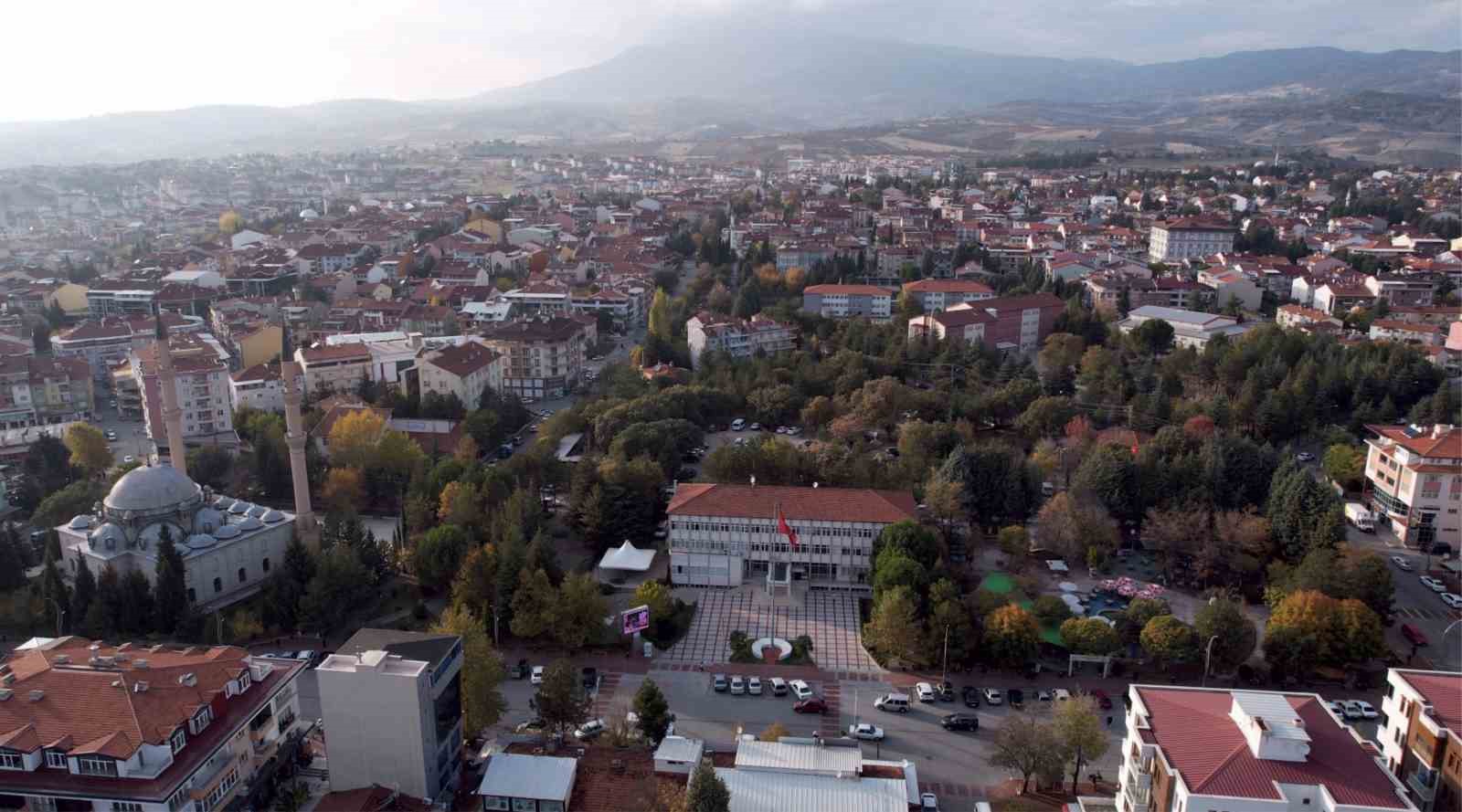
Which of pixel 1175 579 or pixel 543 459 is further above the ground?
pixel 543 459

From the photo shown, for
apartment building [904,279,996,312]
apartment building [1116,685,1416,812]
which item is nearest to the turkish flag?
apartment building [1116,685,1416,812]

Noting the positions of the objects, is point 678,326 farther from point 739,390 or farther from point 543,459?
point 543,459

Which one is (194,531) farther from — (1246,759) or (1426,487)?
(1426,487)

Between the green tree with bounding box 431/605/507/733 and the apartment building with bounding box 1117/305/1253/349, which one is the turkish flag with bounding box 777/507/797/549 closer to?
the green tree with bounding box 431/605/507/733

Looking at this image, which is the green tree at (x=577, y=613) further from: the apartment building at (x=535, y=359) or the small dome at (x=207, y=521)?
the apartment building at (x=535, y=359)

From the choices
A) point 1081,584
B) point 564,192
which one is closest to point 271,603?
point 1081,584

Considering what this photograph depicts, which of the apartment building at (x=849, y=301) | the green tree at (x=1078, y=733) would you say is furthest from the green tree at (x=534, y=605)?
the apartment building at (x=849, y=301)

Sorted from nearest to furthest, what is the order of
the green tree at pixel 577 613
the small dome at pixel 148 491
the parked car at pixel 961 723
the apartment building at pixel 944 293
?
1. the parked car at pixel 961 723
2. the green tree at pixel 577 613
3. the small dome at pixel 148 491
4. the apartment building at pixel 944 293
